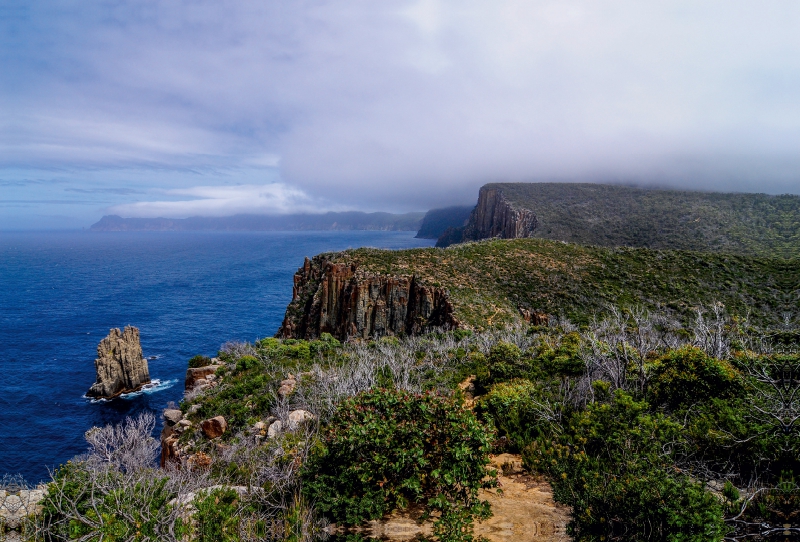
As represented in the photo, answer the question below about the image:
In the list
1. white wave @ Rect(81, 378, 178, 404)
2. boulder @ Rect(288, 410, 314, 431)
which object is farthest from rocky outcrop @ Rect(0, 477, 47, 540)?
white wave @ Rect(81, 378, 178, 404)

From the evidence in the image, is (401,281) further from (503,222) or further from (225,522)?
(503,222)

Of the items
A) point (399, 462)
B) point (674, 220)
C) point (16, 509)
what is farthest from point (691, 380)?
point (674, 220)

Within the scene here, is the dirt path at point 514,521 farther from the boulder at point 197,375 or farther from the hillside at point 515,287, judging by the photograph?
the hillside at point 515,287

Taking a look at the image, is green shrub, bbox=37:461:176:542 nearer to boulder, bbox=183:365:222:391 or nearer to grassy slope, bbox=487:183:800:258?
boulder, bbox=183:365:222:391

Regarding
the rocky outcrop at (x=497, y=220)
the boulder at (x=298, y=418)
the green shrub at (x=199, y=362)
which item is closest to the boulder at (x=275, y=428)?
the boulder at (x=298, y=418)

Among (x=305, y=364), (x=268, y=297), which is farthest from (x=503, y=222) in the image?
(x=305, y=364)
